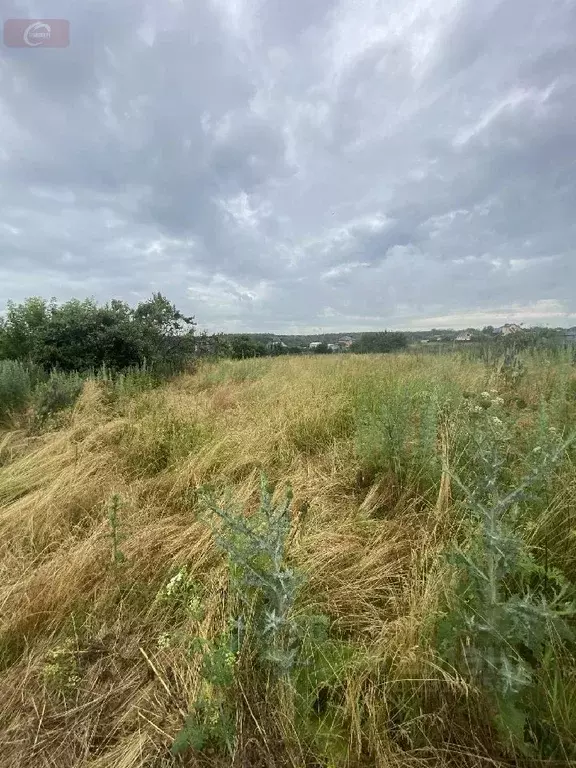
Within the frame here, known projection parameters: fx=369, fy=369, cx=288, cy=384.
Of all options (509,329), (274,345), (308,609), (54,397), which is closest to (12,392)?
(54,397)

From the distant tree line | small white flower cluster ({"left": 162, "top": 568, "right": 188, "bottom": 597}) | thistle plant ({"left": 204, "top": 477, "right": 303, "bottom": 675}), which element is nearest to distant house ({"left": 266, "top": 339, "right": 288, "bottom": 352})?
the distant tree line

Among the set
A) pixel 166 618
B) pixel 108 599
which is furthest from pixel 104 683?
pixel 108 599

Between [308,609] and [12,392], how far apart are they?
568 centimetres

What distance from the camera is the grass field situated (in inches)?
44.8

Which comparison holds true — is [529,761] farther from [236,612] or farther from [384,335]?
[384,335]

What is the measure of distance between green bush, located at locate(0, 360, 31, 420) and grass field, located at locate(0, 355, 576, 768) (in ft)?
8.72

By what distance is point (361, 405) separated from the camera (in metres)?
3.75

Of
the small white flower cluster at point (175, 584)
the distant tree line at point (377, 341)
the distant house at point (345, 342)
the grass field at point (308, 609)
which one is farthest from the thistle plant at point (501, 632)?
the distant house at point (345, 342)

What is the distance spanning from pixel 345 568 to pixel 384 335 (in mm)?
11631

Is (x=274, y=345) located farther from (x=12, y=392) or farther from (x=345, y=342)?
(x=12, y=392)

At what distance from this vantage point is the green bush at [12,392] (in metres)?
5.21

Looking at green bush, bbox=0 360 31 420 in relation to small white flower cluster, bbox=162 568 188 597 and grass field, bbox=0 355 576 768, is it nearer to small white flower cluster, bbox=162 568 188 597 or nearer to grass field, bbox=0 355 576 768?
grass field, bbox=0 355 576 768

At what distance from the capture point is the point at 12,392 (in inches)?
212

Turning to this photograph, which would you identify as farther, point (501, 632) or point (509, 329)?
point (509, 329)
